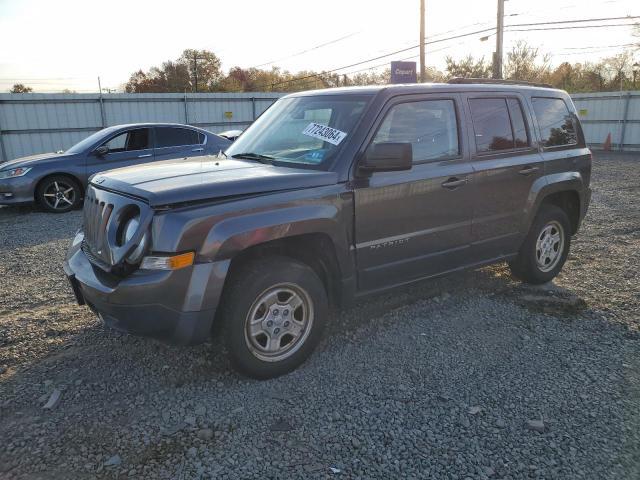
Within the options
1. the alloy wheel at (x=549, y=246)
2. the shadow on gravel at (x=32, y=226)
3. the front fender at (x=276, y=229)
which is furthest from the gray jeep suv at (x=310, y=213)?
the shadow on gravel at (x=32, y=226)

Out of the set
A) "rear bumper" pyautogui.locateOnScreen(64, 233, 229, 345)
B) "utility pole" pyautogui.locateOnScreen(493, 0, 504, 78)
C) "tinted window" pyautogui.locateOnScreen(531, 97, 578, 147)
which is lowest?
"rear bumper" pyautogui.locateOnScreen(64, 233, 229, 345)

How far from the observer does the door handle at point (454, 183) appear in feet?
13.4

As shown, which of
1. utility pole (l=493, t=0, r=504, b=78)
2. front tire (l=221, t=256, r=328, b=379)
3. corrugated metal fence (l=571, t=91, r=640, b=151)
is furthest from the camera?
utility pole (l=493, t=0, r=504, b=78)

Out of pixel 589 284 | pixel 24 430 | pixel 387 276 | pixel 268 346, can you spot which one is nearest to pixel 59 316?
pixel 24 430

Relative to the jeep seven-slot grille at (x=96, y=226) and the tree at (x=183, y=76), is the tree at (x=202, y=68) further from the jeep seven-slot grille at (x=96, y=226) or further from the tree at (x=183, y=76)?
the jeep seven-slot grille at (x=96, y=226)

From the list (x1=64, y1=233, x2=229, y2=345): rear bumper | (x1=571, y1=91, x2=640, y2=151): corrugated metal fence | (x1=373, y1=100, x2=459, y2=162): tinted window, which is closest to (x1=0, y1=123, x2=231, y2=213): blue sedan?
(x1=373, y1=100, x2=459, y2=162): tinted window

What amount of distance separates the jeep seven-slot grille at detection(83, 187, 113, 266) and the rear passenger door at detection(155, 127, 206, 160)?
6466 millimetres

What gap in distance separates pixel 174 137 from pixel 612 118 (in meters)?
19.3

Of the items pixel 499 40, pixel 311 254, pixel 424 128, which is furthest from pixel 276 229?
pixel 499 40

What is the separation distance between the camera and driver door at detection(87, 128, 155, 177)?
9.61 meters

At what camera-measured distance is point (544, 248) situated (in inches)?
207

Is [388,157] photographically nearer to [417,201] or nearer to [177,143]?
[417,201]

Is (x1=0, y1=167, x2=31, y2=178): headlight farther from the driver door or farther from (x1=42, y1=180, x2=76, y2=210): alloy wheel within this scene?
the driver door

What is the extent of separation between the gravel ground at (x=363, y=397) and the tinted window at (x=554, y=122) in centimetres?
152
